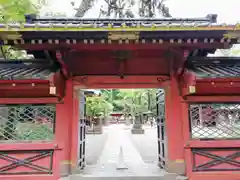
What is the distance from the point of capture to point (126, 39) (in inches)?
185

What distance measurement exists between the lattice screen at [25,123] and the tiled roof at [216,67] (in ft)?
12.3

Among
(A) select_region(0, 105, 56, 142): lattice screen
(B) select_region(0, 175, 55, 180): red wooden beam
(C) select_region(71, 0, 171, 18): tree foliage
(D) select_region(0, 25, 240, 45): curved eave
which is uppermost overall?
(C) select_region(71, 0, 171, 18): tree foliage

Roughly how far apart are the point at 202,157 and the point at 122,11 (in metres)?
4.88

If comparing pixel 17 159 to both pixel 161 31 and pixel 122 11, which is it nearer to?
pixel 161 31

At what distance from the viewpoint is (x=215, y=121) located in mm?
5805

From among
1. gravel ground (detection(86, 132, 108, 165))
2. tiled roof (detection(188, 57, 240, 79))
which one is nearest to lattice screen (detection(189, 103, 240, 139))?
tiled roof (detection(188, 57, 240, 79))

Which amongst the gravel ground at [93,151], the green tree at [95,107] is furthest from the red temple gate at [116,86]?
the green tree at [95,107]

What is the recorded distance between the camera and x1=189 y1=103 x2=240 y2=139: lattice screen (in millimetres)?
5711

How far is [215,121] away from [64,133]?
380 cm

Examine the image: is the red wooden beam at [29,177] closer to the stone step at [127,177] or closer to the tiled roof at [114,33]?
the stone step at [127,177]

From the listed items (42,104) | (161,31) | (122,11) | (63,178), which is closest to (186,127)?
(161,31)

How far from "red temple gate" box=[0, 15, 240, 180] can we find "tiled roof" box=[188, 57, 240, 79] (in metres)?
0.02

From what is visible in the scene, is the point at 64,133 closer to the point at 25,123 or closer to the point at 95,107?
the point at 25,123

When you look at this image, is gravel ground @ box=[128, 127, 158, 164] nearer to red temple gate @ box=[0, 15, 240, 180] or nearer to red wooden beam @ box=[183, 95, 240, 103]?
red temple gate @ box=[0, 15, 240, 180]
